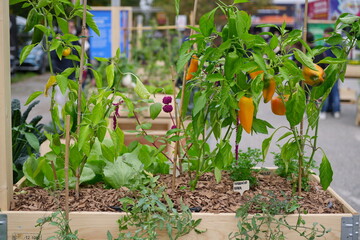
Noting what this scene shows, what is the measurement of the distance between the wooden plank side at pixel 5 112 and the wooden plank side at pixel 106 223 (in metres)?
0.12

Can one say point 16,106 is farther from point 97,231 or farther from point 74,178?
point 97,231

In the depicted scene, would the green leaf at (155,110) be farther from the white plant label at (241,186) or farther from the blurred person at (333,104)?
the blurred person at (333,104)

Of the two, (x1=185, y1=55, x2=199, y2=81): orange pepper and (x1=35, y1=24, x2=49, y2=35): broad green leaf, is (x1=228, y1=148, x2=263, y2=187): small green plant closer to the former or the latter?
(x1=185, y1=55, x2=199, y2=81): orange pepper

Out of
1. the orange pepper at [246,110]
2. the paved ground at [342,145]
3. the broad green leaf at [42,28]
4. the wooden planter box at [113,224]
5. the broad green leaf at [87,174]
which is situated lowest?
the paved ground at [342,145]

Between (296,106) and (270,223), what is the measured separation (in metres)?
0.46

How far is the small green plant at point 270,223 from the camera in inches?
85.8

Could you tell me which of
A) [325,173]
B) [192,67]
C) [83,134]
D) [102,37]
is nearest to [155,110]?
[192,67]

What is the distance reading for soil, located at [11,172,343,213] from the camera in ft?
7.82

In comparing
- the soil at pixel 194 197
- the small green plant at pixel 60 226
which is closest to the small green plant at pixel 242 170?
the soil at pixel 194 197

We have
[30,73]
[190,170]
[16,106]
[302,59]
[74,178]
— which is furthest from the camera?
[30,73]

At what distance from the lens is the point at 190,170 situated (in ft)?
9.05

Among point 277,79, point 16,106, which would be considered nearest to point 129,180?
point 277,79

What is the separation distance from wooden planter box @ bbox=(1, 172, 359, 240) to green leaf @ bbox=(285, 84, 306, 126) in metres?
0.38

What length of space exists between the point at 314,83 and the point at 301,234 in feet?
1.89
